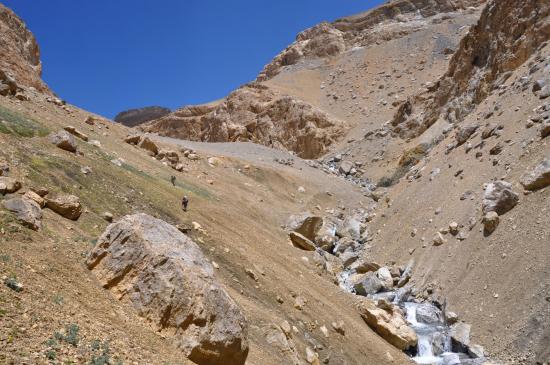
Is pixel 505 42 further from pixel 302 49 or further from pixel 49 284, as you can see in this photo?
pixel 302 49

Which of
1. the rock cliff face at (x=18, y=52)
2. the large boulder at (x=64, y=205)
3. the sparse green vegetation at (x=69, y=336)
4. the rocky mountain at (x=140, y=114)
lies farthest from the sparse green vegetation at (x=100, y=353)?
the rocky mountain at (x=140, y=114)

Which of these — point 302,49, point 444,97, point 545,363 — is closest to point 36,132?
point 545,363

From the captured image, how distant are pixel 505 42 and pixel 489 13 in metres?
4.18

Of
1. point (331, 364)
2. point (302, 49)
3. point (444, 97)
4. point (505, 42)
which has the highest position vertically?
point (302, 49)

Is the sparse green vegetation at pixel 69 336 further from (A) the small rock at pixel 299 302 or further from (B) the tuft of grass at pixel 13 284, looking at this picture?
(A) the small rock at pixel 299 302

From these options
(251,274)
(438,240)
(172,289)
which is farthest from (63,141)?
(438,240)

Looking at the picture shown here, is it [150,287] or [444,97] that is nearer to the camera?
[150,287]

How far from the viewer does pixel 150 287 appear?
24.1 feet

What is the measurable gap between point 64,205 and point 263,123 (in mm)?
40449

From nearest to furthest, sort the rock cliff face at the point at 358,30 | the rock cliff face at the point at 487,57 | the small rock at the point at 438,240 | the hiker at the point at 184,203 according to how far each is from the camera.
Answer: the hiker at the point at 184,203
the small rock at the point at 438,240
the rock cliff face at the point at 487,57
the rock cliff face at the point at 358,30

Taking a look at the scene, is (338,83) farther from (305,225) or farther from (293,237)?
(293,237)

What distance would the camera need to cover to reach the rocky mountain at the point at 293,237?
281 inches

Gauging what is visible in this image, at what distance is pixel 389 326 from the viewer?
13430 mm

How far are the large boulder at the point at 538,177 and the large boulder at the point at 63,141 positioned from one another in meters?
13.3
